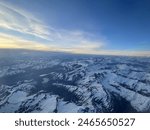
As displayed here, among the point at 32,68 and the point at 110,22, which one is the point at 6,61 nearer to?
the point at 32,68

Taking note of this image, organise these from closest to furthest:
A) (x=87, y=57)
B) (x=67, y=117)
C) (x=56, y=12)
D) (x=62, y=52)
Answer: (x=67, y=117) → (x=56, y=12) → (x=62, y=52) → (x=87, y=57)

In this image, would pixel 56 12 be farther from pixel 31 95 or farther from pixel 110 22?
pixel 31 95

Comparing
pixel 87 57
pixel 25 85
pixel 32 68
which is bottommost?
pixel 25 85

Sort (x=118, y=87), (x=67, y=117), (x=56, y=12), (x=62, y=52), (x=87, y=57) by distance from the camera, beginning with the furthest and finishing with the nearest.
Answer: (x=118, y=87)
(x=87, y=57)
(x=62, y=52)
(x=56, y=12)
(x=67, y=117)

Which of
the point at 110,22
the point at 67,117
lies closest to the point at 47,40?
the point at 110,22

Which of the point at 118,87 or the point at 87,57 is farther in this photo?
the point at 118,87

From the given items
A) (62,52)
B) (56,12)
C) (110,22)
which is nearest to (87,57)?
(62,52)

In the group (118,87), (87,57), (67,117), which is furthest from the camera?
(118,87)

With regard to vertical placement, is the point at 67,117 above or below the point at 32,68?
below

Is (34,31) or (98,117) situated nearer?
(98,117)
